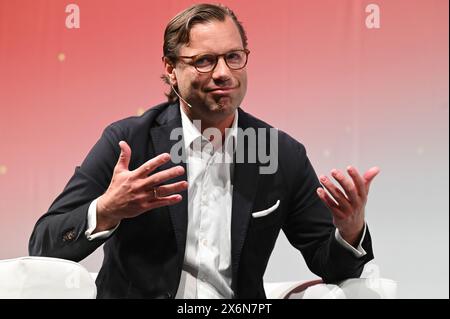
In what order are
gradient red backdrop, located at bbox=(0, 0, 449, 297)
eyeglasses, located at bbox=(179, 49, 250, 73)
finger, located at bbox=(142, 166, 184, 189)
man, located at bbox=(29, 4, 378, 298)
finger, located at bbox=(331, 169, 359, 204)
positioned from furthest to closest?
1. gradient red backdrop, located at bbox=(0, 0, 449, 297)
2. eyeglasses, located at bbox=(179, 49, 250, 73)
3. man, located at bbox=(29, 4, 378, 298)
4. finger, located at bbox=(331, 169, 359, 204)
5. finger, located at bbox=(142, 166, 184, 189)

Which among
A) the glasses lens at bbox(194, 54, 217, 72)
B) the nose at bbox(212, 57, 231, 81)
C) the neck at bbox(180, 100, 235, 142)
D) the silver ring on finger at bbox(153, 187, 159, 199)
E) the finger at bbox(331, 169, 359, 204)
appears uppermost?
the glasses lens at bbox(194, 54, 217, 72)

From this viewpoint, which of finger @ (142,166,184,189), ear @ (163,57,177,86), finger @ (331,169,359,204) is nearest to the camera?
finger @ (142,166,184,189)

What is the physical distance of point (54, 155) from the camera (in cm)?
258

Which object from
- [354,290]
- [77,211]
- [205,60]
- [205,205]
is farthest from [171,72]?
[354,290]

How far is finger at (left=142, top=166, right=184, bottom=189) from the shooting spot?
1.37 meters

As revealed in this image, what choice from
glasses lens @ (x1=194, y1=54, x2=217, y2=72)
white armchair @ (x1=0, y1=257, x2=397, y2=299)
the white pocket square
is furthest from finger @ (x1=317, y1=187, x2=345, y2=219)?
white armchair @ (x1=0, y1=257, x2=397, y2=299)

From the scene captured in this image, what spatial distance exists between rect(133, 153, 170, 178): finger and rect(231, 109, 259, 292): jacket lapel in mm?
418

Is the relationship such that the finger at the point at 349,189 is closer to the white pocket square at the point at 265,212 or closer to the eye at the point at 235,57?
the white pocket square at the point at 265,212

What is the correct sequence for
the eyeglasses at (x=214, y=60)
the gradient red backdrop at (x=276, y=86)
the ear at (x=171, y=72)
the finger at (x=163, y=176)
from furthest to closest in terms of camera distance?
the gradient red backdrop at (x=276, y=86) < the ear at (x=171, y=72) < the eyeglasses at (x=214, y=60) < the finger at (x=163, y=176)

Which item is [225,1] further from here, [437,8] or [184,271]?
[184,271]

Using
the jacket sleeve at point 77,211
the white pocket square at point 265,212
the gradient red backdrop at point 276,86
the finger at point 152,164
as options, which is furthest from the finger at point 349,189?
the gradient red backdrop at point 276,86

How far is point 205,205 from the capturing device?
1.77 meters

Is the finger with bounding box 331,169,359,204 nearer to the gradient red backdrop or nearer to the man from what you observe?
the man

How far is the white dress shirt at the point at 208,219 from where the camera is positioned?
172 cm
